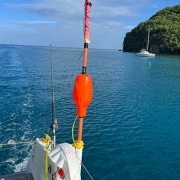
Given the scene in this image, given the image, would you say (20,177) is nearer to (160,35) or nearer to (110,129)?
(110,129)

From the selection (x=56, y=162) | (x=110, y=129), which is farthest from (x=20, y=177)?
(x=110, y=129)

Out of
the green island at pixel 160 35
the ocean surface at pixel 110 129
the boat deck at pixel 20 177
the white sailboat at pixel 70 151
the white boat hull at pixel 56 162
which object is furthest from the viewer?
the green island at pixel 160 35

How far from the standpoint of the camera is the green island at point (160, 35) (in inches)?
5482

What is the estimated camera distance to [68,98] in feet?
97.3

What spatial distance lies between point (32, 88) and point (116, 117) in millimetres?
16423

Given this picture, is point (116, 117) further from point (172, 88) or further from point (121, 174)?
point (172, 88)

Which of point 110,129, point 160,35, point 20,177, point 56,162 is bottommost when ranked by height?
point 110,129

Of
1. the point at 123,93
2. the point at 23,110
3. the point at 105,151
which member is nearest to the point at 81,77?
the point at 105,151

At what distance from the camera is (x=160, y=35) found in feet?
486

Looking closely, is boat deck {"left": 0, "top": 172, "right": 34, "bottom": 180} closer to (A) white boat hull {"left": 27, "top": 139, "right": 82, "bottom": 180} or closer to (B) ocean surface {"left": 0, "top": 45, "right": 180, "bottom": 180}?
(A) white boat hull {"left": 27, "top": 139, "right": 82, "bottom": 180}

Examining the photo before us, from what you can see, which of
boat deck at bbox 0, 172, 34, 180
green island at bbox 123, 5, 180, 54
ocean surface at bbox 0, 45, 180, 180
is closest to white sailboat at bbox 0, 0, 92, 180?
boat deck at bbox 0, 172, 34, 180

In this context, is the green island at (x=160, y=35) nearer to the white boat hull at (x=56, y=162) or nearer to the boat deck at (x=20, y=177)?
the boat deck at (x=20, y=177)

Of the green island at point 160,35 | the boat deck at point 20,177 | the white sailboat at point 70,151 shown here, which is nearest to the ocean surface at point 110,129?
the white sailboat at point 70,151

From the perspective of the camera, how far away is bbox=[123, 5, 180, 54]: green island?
139m
